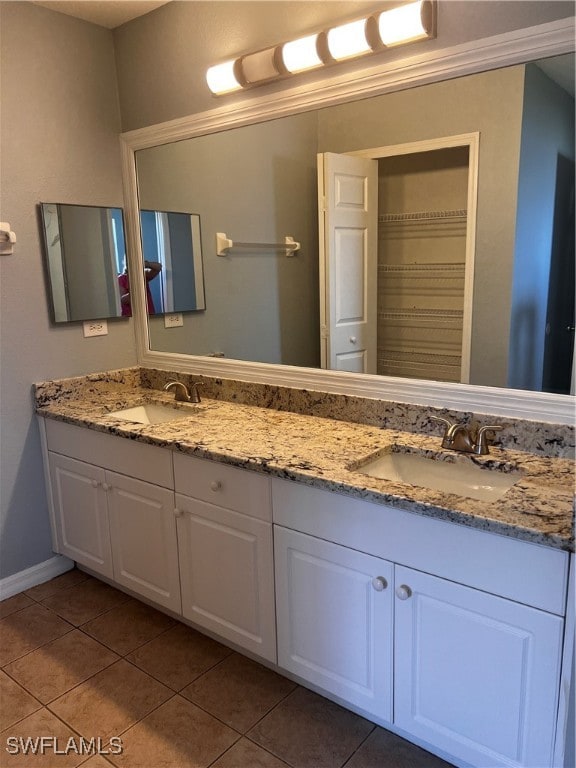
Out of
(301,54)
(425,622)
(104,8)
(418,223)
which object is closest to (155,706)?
(425,622)

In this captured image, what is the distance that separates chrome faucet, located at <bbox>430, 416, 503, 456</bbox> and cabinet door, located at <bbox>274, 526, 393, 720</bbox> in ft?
1.45

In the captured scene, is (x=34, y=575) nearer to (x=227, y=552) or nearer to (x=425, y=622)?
(x=227, y=552)

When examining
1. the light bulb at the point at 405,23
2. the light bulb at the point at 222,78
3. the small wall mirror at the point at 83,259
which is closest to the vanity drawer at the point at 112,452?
the small wall mirror at the point at 83,259

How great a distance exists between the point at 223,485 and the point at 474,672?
88 cm

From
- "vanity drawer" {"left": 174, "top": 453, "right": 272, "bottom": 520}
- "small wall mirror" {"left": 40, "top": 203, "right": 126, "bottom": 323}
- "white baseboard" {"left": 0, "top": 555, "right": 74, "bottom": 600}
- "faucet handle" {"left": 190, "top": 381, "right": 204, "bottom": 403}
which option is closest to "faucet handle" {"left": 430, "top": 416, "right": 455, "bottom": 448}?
"vanity drawer" {"left": 174, "top": 453, "right": 272, "bottom": 520}

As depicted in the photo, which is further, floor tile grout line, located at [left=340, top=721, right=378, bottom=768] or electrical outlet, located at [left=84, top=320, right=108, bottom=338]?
electrical outlet, located at [left=84, top=320, right=108, bottom=338]

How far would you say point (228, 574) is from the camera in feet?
6.24

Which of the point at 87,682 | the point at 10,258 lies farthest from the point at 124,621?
the point at 10,258

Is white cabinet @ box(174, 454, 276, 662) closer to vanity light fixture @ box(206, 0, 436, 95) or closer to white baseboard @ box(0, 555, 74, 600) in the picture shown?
white baseboard @ box(0, 555, 74, 600)

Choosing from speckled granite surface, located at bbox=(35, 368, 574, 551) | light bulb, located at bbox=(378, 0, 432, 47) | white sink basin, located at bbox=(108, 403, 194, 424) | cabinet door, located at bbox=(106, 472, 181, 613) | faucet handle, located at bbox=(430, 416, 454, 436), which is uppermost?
light bulb, located at bbox=(378, 0, 432, 47)

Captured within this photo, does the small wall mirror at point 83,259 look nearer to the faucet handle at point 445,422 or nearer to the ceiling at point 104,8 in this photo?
the ceiling at point 104,8

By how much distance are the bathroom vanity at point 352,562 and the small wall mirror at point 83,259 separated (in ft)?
1.62

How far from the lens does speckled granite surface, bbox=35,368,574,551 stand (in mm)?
1338

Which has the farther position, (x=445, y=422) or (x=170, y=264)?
(x=170, y=264)
